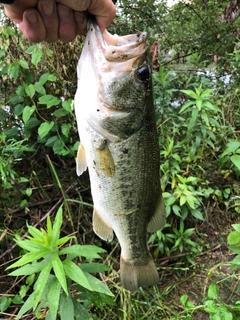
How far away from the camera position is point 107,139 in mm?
1611

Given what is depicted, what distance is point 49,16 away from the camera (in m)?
1.61

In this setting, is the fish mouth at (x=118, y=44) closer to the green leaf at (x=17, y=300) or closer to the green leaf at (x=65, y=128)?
the green leaf at (x=65, y=128)

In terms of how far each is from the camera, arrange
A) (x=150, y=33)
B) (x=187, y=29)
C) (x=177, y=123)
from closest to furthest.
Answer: (x=177, y=123), (x=150, y=33), (x=187, y=29)

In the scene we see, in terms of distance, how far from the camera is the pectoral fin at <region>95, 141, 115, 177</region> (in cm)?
161

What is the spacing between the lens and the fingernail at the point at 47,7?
5.09 ft

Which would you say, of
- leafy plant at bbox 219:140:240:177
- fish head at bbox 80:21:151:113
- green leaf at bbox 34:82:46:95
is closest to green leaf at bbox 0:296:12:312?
green leaf at bbox 34:82:46:95

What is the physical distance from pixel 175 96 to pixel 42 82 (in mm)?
1798

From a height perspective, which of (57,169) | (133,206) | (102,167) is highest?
(102,167)

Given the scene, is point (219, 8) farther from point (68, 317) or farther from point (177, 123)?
point (68, 317)

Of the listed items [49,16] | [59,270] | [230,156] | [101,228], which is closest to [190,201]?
[230,156]

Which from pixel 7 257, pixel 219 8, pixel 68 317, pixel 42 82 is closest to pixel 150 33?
pixel 219 8

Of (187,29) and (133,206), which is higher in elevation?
(133,206)

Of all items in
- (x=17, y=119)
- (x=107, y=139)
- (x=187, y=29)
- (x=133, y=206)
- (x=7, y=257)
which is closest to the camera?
(x=107, y=139)

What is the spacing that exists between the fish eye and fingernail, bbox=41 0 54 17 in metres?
0.50
